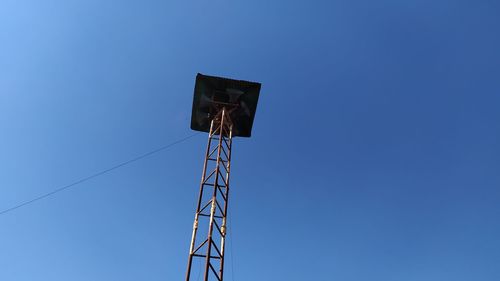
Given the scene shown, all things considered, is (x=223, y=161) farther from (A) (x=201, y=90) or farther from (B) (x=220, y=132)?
(A) (x=201, y=90)

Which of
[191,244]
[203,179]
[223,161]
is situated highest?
[223,161]

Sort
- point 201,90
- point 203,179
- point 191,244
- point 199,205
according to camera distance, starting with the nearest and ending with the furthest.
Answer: point 191,244 < point 199,205 < point 203,179 < point 201,90

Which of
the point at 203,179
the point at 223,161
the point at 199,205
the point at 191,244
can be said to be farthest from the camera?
the point at 223,161

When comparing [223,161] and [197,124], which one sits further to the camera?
[197,124]

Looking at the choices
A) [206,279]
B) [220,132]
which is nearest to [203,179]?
[220,132]

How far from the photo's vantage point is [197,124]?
78.5 feet

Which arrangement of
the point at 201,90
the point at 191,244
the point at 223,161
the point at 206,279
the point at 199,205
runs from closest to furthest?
the point at 206,279, the point at 191,244, the point at 199,205, the point at 223,161, the point at 201,90

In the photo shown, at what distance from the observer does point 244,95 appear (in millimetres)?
22875

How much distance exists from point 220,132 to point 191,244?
6.60 meters

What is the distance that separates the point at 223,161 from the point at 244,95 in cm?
424

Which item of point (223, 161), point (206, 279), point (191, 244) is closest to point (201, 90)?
point (223, 161)

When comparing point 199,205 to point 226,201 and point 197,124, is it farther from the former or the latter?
point 197,124

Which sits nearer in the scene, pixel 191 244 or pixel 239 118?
pixel 191 244

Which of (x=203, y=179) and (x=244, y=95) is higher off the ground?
(x=244, y=95)
